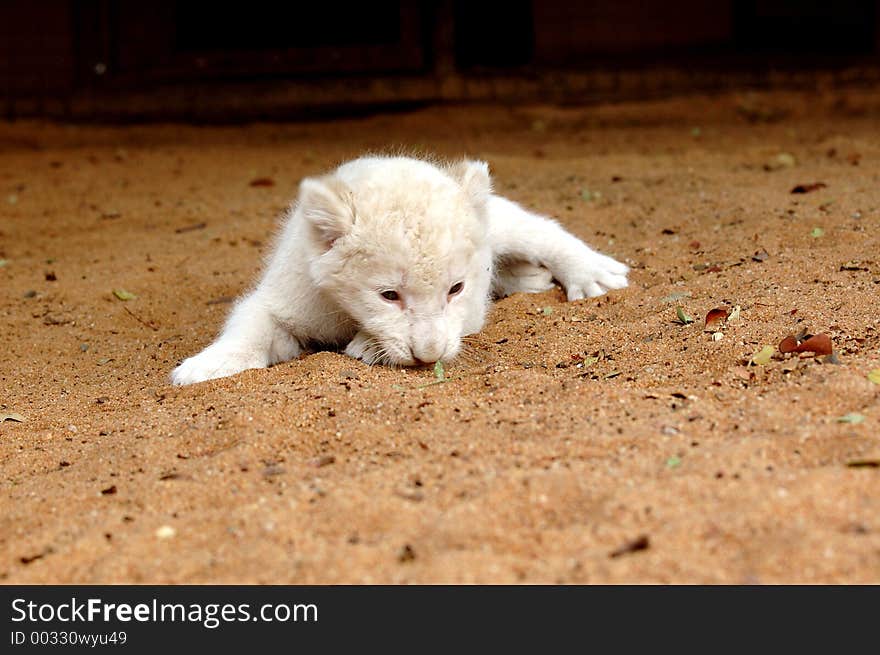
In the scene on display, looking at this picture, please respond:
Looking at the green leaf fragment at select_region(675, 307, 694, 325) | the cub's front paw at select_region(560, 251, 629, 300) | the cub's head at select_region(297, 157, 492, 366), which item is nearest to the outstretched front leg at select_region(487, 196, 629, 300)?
the cub's front paw at select_region(560, 251, 629, 300)

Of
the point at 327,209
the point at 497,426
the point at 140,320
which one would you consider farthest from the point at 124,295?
the point at 497,426

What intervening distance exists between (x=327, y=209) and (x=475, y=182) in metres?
0.74

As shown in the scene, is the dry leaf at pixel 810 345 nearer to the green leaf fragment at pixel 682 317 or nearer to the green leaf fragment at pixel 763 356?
the green leaf fragment at pixel 763 356

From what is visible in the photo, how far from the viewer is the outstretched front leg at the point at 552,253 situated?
5352mm

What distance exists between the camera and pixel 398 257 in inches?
166

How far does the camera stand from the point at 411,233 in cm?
423

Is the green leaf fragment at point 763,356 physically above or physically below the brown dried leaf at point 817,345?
below

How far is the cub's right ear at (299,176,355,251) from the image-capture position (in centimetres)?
435

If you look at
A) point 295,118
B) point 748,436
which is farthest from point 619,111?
point 748,436

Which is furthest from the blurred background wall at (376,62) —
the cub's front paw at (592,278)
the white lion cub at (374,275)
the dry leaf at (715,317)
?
the dry leaf at (715,317)

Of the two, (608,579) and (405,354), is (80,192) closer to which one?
(405,354)

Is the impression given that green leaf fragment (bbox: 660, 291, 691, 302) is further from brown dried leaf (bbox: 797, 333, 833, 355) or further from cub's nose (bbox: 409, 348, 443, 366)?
cub's nose (bbox: 409, 348, 443, 366)

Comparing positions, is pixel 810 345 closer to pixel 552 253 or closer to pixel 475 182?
pixel 475 182
